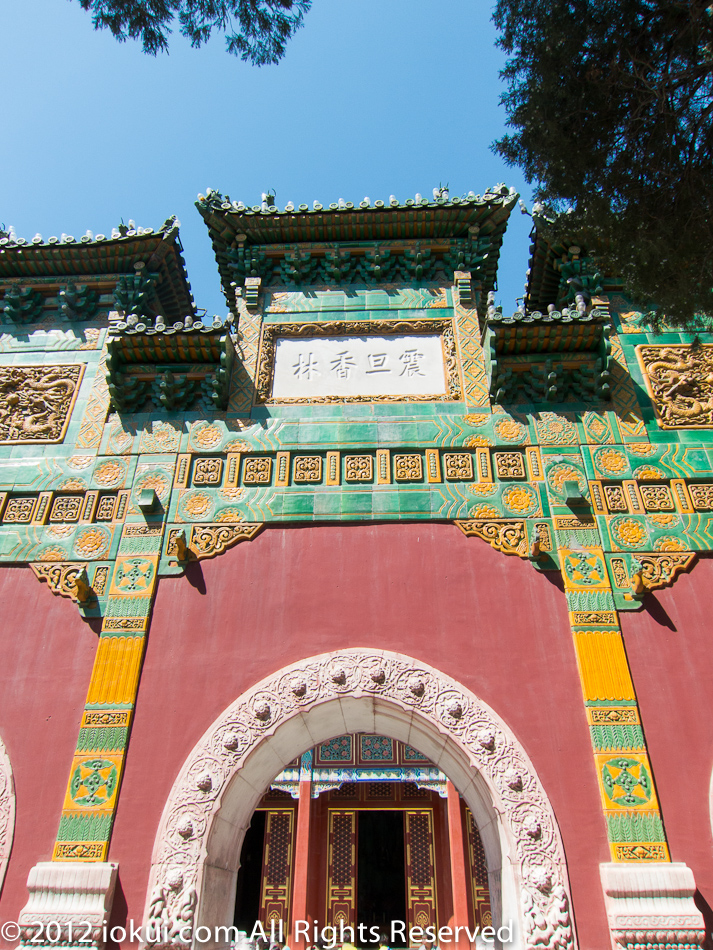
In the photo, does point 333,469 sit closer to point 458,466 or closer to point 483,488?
point 458,466

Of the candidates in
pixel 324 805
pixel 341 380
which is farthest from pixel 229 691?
pixel 324 805

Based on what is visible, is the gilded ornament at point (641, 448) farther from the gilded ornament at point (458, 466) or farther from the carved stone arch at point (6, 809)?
the carved stone arch at point (6, 809)

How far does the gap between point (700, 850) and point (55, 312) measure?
854cm

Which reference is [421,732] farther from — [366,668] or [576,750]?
[576,750]

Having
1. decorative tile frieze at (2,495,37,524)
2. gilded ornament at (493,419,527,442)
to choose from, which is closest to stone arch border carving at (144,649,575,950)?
gilded ornament at (493,419,527,442)

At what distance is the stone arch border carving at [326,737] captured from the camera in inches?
183

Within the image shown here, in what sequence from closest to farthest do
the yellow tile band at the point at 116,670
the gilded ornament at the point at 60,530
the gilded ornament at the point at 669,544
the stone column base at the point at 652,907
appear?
the stone column base at the point at 652,907 < the yellow tile band at the point at 116,670 < the gilded ornament at the point at 669,544 < the gilded ornament at the point at 60,530

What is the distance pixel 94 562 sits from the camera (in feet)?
20.1

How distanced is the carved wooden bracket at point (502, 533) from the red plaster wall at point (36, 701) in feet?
11.7

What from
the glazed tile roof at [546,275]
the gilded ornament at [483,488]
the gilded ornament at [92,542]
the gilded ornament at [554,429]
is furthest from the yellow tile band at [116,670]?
the glazed tile roof at [546,275]

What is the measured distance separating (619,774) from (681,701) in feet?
2.64

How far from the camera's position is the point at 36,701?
5426 mm

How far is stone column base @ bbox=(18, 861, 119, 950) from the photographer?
4.52 metres

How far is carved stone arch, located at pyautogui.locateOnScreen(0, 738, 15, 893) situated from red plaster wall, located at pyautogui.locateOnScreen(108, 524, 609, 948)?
2.72 ft
